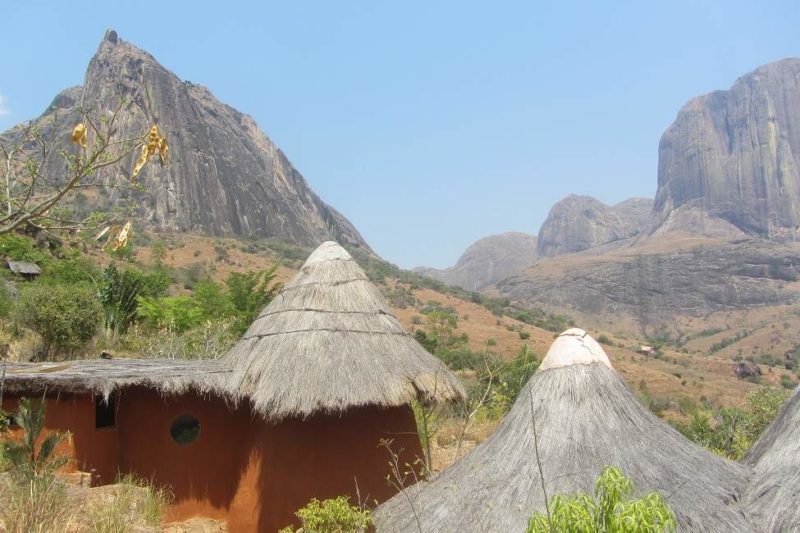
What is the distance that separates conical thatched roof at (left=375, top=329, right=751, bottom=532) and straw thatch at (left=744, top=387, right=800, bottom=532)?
0.11 metres

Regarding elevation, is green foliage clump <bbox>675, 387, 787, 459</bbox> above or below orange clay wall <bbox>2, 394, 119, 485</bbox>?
below

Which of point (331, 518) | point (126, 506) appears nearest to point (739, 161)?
point (331, 518)

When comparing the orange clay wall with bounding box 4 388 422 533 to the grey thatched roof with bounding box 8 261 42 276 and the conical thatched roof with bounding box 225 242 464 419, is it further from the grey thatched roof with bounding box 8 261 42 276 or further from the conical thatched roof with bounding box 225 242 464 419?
the grey thatched roof with bounding box 8 261 42 276

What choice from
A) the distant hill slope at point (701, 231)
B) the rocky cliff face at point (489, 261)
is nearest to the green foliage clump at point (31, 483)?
the distant hill slope at point (701, 231)

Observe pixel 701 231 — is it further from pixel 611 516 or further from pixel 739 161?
pixel 611 516

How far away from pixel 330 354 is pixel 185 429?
209 centimetres

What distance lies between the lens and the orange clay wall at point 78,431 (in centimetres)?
768

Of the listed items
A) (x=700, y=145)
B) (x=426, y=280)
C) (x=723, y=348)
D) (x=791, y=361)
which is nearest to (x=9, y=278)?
(x=426, y=280)

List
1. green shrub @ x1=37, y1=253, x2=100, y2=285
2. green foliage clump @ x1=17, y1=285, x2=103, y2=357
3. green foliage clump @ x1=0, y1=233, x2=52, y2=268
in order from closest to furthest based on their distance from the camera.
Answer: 1. green foliage clump @ x1=17, y1=285, x2=103, y2=357
2. green shrub @ x1=37, y1=253, x2=100, y2=285
3. green foliage clump @ x1=0, y1=233, x2=52, y2=268

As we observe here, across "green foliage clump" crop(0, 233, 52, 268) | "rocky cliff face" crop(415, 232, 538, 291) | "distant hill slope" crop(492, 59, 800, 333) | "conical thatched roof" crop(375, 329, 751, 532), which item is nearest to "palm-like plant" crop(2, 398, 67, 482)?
"conical thatched roof" crop(375, 329, 751, 532)

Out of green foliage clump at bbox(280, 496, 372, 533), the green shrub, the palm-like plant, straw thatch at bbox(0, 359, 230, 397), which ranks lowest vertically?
green foliage clump at bbox(280, 496, 372, 533)

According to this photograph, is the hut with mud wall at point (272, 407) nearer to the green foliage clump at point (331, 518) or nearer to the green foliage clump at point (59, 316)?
the green foliage clump at point (331, 518)

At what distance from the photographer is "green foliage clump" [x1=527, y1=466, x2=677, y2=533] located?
2805 millimetres

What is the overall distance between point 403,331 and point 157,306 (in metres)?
11.3
